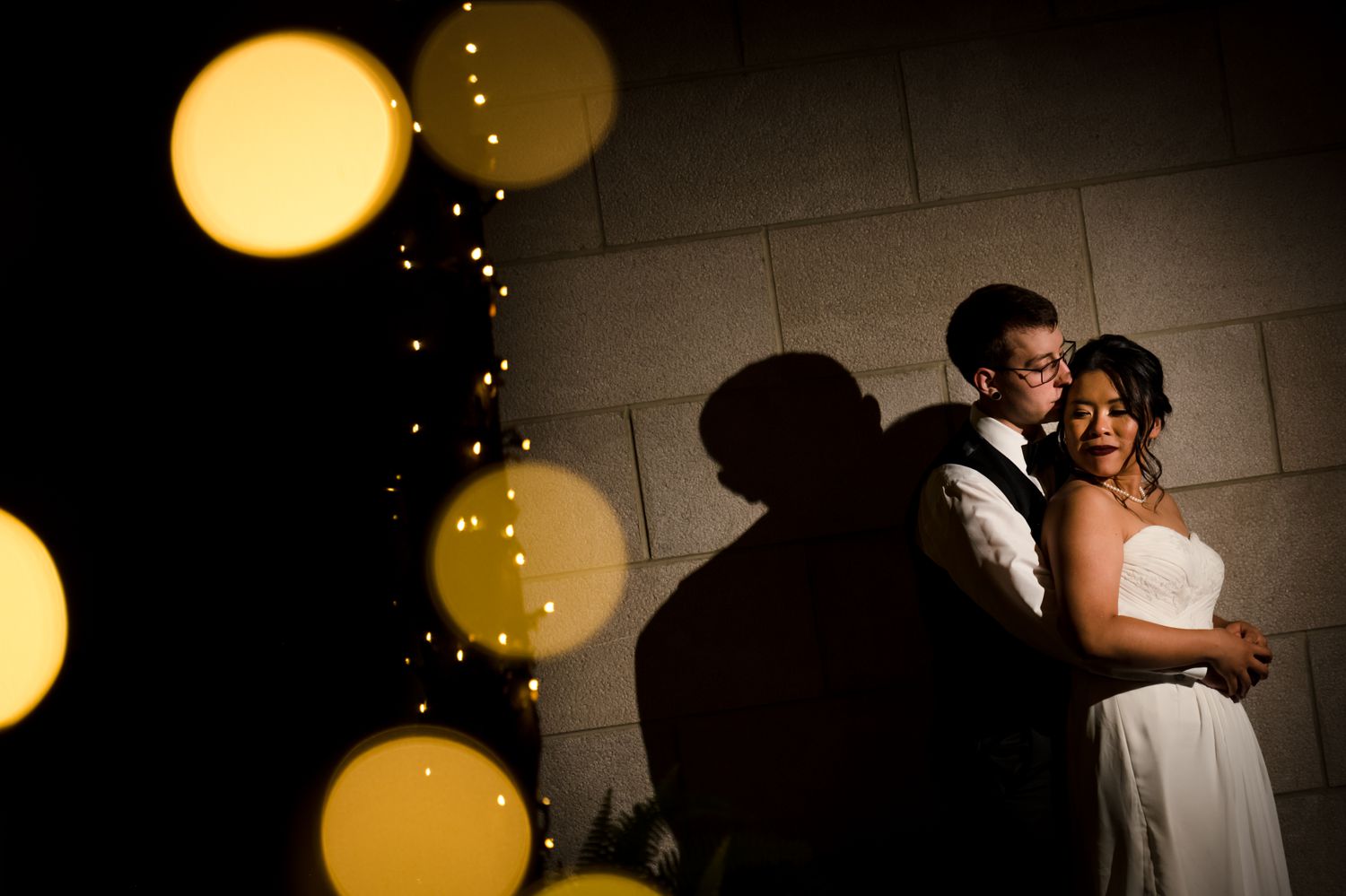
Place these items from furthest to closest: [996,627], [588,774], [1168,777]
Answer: [588,774] → [996,627] → [1168,777]

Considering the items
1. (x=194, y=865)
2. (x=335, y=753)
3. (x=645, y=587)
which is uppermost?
(x=645, y=587)

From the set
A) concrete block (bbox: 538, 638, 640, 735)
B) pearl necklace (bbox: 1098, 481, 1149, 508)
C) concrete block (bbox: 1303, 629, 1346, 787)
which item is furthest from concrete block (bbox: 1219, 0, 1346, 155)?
concrete block (bbox: 538, 638, 640, 735)

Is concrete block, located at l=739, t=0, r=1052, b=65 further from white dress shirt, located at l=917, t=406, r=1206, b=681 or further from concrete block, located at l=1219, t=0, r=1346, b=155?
white dress shirt, located at l=917, t=406, r=1206, b=681

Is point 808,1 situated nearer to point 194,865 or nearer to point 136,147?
point 136,147

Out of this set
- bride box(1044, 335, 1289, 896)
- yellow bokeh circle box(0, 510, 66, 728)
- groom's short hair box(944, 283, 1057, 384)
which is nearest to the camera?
bride box(1044, 335, 1289, 896)

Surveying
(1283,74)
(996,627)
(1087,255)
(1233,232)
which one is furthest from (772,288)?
(1283,74)

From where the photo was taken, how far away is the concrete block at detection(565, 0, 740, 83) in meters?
2.95

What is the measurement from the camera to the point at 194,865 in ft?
8.86

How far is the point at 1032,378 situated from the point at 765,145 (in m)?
1.25

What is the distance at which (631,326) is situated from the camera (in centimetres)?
295

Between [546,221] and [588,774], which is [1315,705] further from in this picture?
[546,221]

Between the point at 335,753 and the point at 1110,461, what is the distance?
8.04 ft

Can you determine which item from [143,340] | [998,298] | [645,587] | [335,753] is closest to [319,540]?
[335,753]

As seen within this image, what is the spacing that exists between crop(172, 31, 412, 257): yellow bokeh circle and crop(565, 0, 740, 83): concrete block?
0.75m
